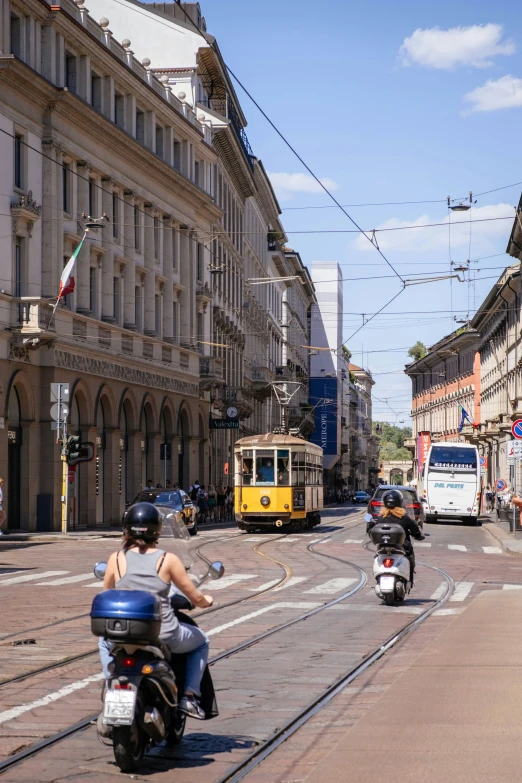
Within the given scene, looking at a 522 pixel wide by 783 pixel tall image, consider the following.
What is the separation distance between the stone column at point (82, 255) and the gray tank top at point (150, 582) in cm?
3604

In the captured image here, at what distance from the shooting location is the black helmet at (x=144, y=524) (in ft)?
23.4

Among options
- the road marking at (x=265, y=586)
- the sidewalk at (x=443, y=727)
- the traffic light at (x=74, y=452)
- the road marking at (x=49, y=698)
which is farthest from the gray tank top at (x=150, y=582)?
the traffic light at (x=74, y=452)

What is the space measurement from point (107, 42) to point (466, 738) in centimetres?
4110

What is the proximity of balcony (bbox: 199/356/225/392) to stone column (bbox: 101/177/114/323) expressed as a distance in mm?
12863

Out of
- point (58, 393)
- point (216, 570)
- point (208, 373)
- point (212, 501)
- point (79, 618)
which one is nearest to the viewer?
point (216, 570)

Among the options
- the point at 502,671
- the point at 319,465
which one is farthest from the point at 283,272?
the point at 502,671

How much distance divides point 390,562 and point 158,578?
10.7 meters

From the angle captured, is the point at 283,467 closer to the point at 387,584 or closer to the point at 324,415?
the point at 387,584

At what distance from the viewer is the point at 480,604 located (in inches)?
689

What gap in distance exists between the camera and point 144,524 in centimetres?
713

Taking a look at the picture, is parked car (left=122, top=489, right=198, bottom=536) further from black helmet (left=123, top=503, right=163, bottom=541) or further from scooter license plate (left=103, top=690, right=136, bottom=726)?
scooter license plate (left=103, top=690, right=136, bottom=726)

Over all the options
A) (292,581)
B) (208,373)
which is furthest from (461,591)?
(208,373)

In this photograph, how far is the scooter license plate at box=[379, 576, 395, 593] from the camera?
17422 mm

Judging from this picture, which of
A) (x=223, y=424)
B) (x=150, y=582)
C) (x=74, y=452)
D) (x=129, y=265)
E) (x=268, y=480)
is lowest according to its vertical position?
(x=150, y=582)
